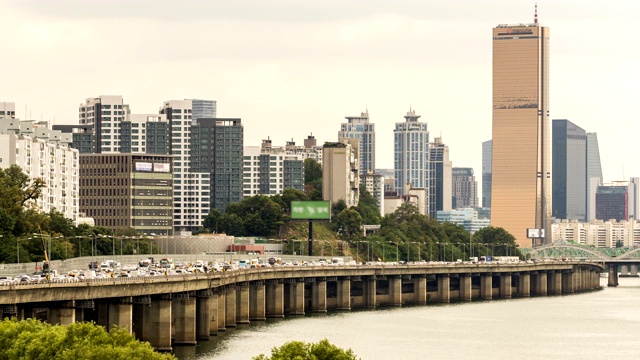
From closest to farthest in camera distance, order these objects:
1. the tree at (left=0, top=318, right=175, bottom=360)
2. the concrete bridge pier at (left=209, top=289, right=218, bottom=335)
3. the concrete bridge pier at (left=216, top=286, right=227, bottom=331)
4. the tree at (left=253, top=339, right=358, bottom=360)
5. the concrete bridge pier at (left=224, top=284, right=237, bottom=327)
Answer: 1. the tree at (left=253, top=339, right=358, bottom=360)
2. the tree at (left=0, top=318, right=175, bottom=360)
3. the concrete bridge pier at (left=209, top=289, right=218, bottom=335)
4. the concrete bridge pier at (left=216, top=286, right=227, bottom=331)
5. the concrete bridge pier at (left=224, top=284, right=237, bottom=327)

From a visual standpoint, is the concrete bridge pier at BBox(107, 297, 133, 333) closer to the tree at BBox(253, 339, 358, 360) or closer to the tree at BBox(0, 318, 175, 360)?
the tree at BBox(0, 318, 175, 360)

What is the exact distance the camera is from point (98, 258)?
192875mm

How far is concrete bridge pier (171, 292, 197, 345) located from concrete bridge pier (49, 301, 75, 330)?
831 inches

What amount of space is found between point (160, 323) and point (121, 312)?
7010mm

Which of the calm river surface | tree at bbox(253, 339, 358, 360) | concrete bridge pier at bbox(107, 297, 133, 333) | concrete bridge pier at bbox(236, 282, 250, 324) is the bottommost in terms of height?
the calm river surface

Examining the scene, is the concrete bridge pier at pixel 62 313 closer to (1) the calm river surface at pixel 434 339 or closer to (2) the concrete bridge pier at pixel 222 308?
(1) the calm river surface at pixel 434 339

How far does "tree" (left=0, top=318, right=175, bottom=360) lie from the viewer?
93.7 metres

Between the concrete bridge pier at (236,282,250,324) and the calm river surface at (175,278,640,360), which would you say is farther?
the concrete bridge pier at (236,282,250,324)

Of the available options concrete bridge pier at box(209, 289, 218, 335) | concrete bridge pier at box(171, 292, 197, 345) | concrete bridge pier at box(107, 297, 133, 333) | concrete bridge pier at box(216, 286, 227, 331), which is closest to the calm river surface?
concrete bridge pier at box(209, 289, 218, 335)

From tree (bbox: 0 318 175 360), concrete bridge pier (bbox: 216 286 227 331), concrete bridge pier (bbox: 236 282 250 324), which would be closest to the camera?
tree (bbox: 0 318 175 360)

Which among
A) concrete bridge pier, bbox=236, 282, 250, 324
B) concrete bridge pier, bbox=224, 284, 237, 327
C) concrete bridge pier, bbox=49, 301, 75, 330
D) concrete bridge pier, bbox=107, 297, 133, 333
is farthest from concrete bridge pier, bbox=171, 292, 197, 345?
concrete bridge pier, bbox=236, 282, 250, 324

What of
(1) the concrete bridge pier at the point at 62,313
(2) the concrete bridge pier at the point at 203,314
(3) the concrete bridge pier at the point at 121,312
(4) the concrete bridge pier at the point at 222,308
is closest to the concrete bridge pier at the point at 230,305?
(4) the concrete bridge pier at the point at 222,308

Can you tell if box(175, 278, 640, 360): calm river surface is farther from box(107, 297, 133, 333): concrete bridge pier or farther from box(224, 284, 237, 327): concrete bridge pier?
box(107, 297, 133, 333): concrete bridge pier

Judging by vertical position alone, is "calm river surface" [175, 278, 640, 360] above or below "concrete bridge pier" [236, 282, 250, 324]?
below
